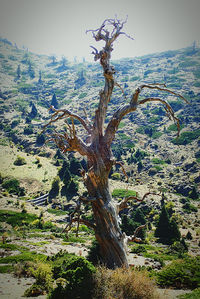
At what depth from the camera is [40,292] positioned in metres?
7.46

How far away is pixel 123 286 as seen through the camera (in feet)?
16.1

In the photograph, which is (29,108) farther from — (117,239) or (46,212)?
(117,239)

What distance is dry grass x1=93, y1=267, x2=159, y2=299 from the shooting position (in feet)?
15.7

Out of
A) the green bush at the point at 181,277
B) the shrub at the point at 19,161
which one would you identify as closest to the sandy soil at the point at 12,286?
the green bush at the point at 181,277

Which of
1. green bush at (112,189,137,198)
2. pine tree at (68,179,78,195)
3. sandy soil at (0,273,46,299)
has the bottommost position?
green bush at (112,189,137,198)

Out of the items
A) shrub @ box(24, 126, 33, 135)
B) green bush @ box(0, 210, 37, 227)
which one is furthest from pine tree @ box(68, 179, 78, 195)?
shrub @ box(24, 126, 33, 135)

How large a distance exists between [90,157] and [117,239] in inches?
86.4

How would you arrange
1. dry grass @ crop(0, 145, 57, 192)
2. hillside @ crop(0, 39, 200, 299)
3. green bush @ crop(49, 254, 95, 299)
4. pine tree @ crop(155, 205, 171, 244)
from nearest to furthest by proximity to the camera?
1. green bush @ crop(49, 254, 95, 299)
2. hillside @ crop(0, 39, 200, 299)
3. pine tree @ crop(155, 205, 171, 244)
4. dry grass @ crop(0, 145, 57, 192)

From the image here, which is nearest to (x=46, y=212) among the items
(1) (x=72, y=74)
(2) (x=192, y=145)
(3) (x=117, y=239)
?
(3) (x=117, y=239)

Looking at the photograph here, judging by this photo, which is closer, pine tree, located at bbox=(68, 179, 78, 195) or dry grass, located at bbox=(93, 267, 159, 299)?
dry grass, located at bbox=(93, 267, 159, 299)

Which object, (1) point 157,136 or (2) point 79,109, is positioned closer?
(1) point 157,136

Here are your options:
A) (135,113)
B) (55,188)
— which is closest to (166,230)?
(55,188)

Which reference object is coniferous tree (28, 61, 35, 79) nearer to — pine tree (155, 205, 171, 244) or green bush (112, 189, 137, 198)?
green bush (112, 189, 137, 198)

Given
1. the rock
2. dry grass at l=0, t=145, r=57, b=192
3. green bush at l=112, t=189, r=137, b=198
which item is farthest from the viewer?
the rock
